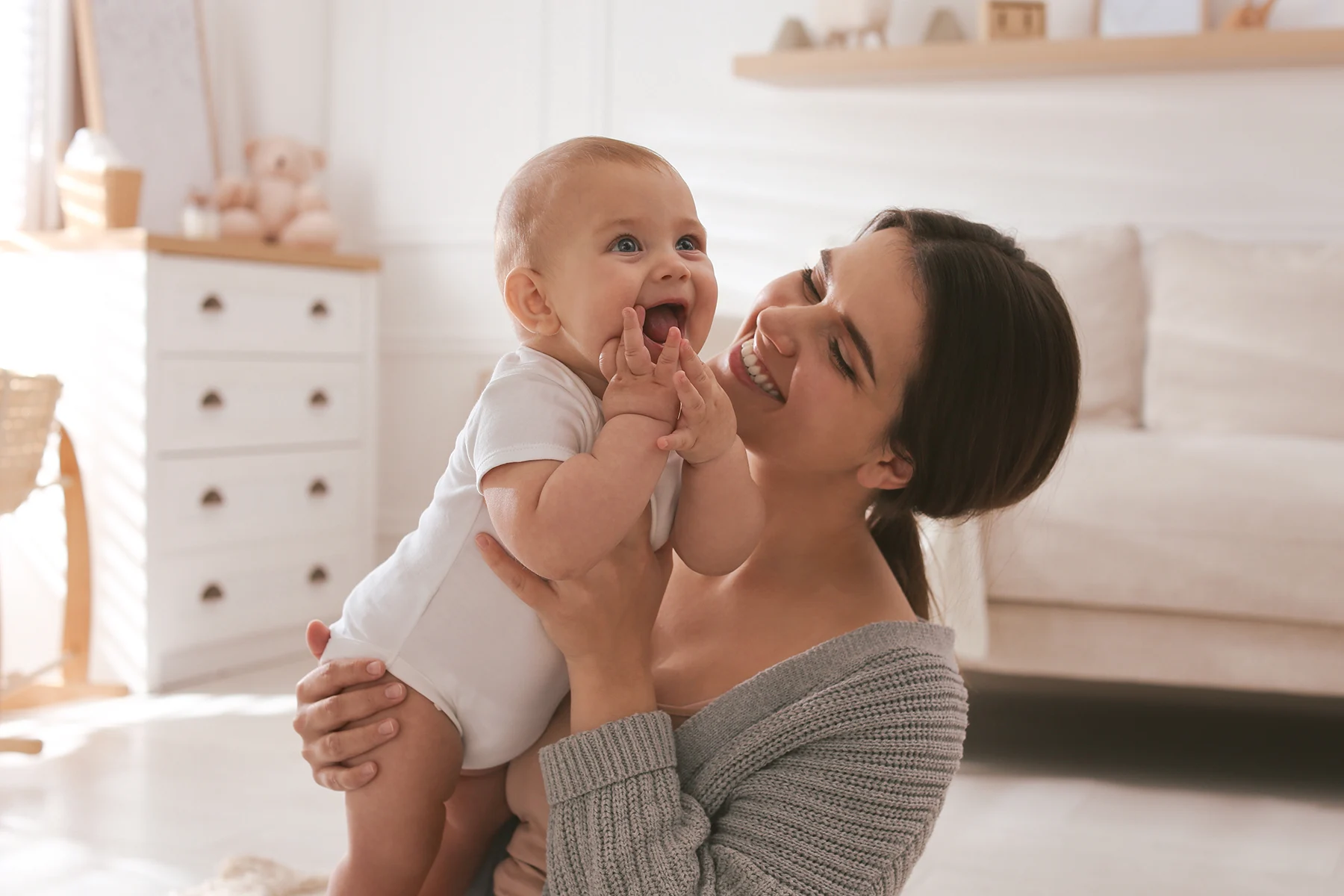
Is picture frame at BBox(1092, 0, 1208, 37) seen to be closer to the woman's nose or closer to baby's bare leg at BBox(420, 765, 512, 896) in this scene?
the woman's nose

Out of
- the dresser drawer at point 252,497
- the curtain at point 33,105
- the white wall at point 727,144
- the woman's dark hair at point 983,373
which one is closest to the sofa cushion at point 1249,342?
the white wall at point 727,144

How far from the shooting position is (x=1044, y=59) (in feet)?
11.3

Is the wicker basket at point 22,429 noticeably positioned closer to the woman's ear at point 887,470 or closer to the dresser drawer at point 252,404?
the dresser drawer at point 252,404

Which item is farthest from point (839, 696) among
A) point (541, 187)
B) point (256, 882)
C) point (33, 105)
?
point (33, 105)

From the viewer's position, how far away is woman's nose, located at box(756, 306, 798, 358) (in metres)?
1.11

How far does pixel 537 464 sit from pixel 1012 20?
298 centimetres

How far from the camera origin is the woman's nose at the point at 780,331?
111 cm

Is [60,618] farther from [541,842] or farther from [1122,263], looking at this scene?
[1122,263]

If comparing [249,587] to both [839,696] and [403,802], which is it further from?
[839,696]

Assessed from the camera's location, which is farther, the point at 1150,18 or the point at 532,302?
the point at 1150,18

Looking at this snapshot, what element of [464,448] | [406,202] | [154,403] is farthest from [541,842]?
[406,202]

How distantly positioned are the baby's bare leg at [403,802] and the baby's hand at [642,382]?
0.29m

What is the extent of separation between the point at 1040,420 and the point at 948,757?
31 cm

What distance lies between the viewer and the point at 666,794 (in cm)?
96
